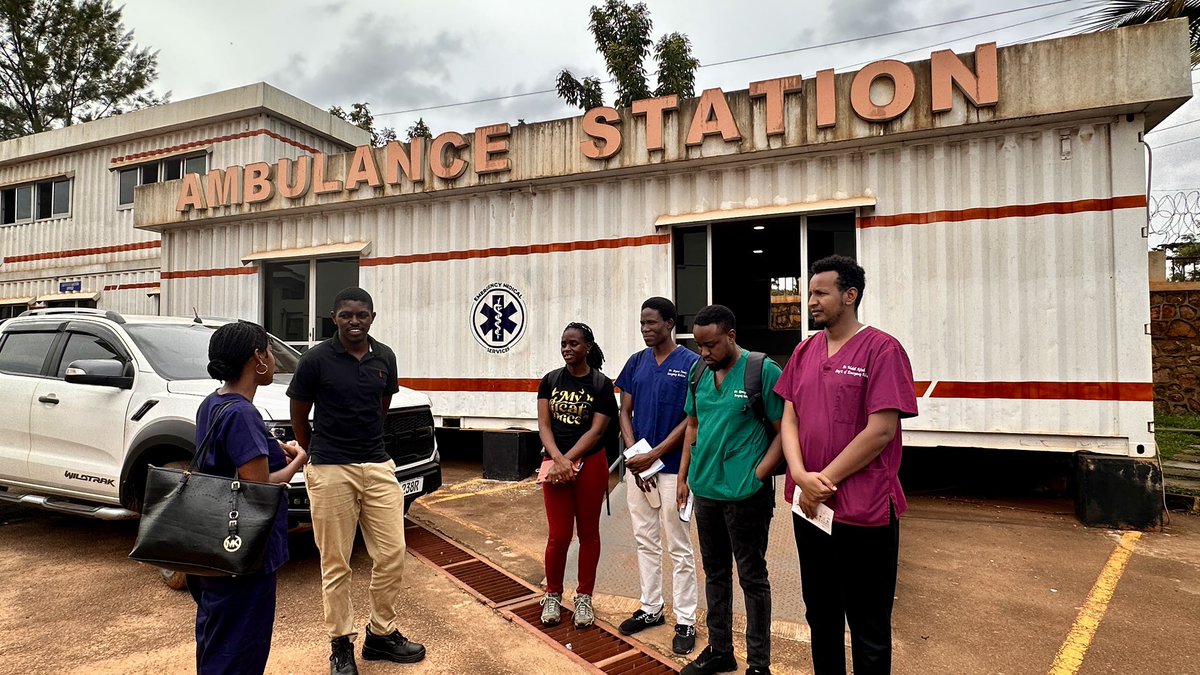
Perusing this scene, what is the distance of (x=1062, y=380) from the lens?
5656mm

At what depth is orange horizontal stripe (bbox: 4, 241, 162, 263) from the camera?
13.3 meters

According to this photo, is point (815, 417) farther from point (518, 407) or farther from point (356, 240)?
point (356, 240)

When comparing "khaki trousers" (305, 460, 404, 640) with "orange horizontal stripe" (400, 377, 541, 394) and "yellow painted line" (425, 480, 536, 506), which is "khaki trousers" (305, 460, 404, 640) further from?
"orange horizontal stripe" (400, 377, 541, 394)

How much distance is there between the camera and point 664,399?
3.48 m

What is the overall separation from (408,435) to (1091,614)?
14.8 ft

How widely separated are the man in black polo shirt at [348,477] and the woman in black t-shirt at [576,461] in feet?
2.65

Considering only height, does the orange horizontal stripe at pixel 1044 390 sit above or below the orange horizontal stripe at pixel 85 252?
below

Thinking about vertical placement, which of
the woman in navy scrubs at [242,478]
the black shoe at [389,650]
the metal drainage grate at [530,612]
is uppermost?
the woman in navy scrubs at [242,478]

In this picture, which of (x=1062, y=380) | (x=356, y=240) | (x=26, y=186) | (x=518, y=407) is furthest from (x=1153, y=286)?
(x=26, y=186)

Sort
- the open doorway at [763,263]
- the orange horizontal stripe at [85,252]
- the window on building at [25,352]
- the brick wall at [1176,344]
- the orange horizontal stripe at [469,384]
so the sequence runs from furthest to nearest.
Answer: the orange horizontal stripe at [85,252] → the brick wall at [1176,344] → the orange horizontal stripe at [469,384] → the open doorway at [763,263] → the window on building at [25,352]

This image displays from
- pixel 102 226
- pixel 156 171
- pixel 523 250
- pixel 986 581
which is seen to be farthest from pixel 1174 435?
pixel 102 226

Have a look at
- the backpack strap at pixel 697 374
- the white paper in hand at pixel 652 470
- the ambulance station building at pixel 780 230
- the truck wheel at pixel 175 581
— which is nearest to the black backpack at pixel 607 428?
the white paper in hand at pixel 652 470

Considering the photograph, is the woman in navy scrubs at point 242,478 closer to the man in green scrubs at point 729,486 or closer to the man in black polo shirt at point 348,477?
the man in black polo shirt at point 348,477

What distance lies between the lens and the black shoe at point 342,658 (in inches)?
119
